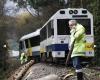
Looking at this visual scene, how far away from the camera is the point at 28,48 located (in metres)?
51.3

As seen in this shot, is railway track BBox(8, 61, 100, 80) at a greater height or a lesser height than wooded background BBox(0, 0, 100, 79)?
lesser

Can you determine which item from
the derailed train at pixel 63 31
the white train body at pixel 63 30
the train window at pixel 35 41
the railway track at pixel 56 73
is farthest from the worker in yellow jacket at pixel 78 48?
the train window at pixel 35 41

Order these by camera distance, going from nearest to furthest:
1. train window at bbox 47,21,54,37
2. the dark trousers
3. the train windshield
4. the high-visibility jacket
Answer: the dark trousers < the high-visibility jacket < the train windshield < train window at bbox 47,21,54,37

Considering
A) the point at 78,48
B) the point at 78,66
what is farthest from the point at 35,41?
the point at 78,66

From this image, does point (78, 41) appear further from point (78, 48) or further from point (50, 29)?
point (50, 29)

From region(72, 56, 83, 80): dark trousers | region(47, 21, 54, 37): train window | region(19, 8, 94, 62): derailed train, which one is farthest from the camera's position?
region(47, 21, 54, 37): train window

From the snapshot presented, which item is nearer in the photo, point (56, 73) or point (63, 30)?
point (56, 73)

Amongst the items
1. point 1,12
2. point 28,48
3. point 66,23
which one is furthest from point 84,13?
point 1,12

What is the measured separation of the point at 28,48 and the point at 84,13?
65.3 feet

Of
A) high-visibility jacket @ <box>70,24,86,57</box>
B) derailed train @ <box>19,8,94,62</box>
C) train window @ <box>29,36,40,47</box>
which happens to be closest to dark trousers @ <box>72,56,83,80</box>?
high-visibility jacket @ <box>70,24,86,57</box>

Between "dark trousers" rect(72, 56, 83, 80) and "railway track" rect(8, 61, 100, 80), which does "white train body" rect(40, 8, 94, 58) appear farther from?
"dark trousers" rect(72, 56, 83, 80)

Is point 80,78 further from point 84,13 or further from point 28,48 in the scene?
point 28,48

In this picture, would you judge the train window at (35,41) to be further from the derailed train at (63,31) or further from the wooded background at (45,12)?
the derailed train at (63,31)

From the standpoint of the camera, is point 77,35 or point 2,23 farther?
point 2,23
